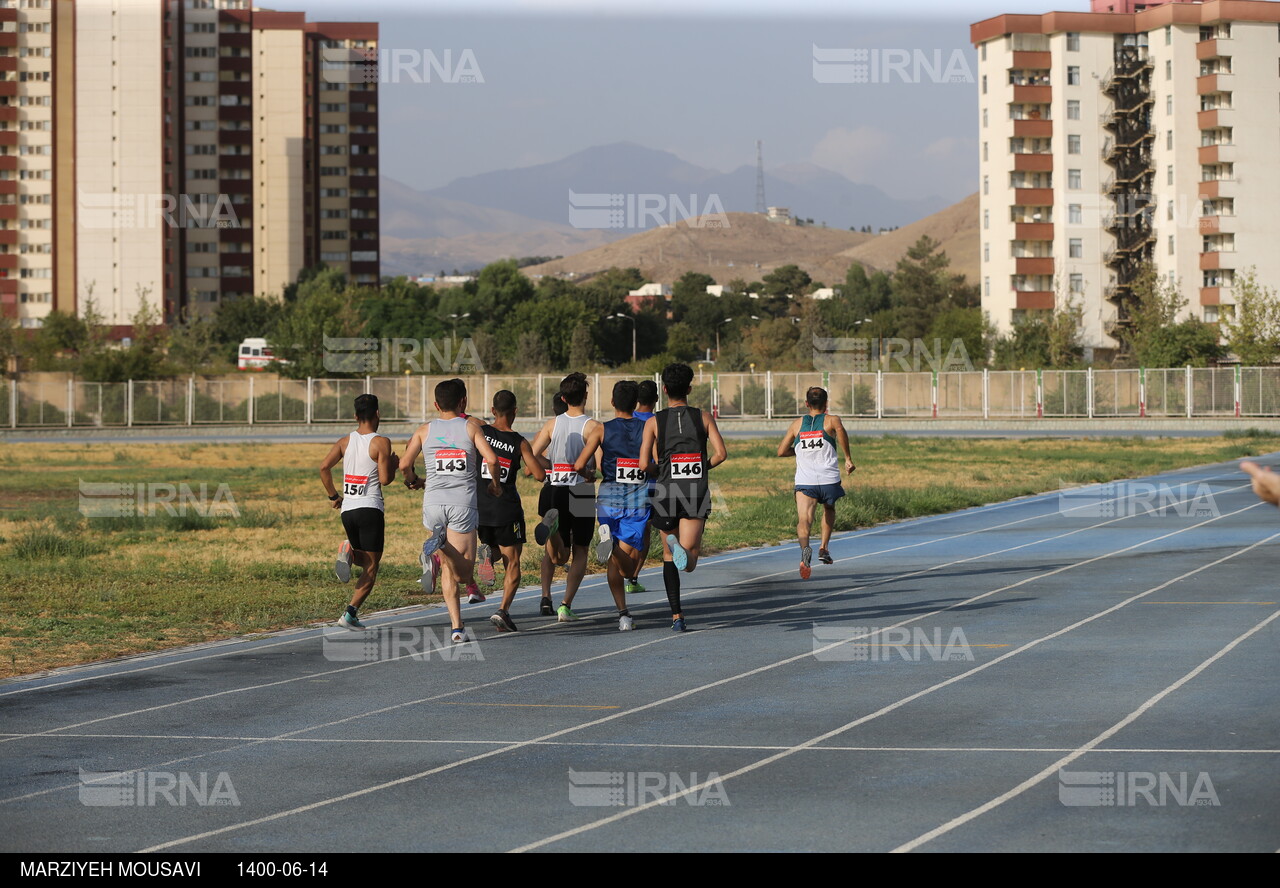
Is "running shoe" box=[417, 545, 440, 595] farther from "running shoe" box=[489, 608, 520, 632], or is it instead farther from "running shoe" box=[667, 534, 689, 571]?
"running shoe" box=[667, 534, 689, 571]

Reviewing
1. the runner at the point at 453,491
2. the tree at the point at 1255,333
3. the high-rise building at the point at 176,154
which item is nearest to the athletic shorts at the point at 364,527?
the runner at the point at 453,491

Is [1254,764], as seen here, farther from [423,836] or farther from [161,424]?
[161,424]

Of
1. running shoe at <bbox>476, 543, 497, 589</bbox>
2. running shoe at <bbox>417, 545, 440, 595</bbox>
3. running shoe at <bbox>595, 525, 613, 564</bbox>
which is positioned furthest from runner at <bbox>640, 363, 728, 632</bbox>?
running shoe at <bbox>417, 545, 440, 595</bbox>

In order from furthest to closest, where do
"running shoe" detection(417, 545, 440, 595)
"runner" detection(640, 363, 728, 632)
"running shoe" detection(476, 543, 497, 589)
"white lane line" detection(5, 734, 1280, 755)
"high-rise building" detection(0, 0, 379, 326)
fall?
1. "high-rise building" detection(0, 0, 379, 326)
2. "running shoe" detection(476, 543, 497, 589)
3. "runner" detection(640, 363, 728, 632)
4. "running shoe" detection(417, 545, 440, 595)
5. "white lane line" detection(5, 734, 1280, 755)

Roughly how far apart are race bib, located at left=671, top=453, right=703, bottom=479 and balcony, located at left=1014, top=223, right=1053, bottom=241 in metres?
88.9

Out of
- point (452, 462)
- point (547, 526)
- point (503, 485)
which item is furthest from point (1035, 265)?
point (452, 462)

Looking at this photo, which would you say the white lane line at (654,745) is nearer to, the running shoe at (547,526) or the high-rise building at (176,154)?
the running shoe at (547,526)

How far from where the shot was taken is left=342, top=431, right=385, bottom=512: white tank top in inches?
458

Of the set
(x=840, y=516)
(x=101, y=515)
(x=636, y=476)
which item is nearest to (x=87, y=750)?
(x=636, y=476)

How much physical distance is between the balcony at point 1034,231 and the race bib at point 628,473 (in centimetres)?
8892

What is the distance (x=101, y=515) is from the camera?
976 inches

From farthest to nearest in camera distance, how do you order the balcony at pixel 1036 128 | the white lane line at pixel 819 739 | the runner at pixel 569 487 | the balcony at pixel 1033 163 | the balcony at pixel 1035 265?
the balcony at pixel 1035 265
the balcony at pixel 1033 163
the balcony at pixel 1036 128
the runner at pixel 569 487
the white lane line at pixel 819 739

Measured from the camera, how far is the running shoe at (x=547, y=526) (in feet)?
38.2

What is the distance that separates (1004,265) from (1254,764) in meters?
93.2
